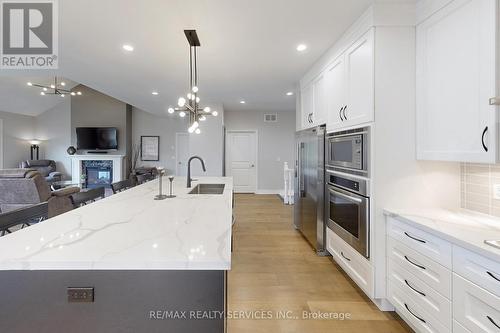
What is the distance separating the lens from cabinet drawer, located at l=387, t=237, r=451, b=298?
1463mm

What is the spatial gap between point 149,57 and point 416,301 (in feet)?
11.9

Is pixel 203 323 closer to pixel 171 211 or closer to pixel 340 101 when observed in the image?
pixel 171 211

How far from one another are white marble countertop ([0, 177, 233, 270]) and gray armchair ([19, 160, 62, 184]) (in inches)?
314

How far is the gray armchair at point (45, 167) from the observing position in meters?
8.01

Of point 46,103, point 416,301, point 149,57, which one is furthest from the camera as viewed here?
point 46,103

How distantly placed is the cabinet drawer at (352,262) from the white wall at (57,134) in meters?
9.53

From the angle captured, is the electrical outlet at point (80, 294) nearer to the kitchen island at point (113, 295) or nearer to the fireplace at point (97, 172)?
the kitchen island at point (113, 295)

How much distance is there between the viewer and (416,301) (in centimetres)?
169

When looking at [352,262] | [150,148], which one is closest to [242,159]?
[150,148]

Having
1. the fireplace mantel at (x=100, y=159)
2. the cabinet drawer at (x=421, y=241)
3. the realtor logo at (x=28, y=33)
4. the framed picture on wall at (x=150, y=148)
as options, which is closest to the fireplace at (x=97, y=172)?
the fireplace mantel at (x=100, y=159)

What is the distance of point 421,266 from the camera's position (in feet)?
5.41

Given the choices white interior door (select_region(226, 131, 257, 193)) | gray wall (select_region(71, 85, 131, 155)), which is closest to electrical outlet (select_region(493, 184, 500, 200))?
white interior door (select_region(226, 131, 257, 193))

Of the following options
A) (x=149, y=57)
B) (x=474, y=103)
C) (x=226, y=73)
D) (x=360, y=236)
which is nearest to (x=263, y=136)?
(x=226, y=73)

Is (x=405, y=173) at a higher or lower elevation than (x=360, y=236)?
higher
